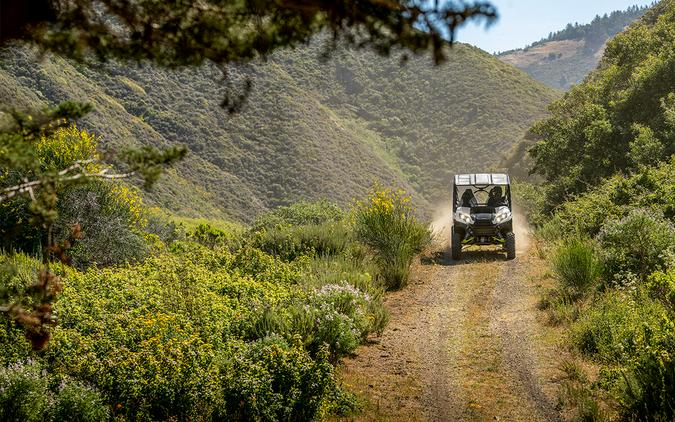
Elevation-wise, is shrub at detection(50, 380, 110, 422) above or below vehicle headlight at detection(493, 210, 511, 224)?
→ below

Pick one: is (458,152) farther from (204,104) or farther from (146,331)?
(146,331)

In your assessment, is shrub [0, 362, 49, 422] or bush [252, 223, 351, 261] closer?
shrub [0, 362, 49, 422]

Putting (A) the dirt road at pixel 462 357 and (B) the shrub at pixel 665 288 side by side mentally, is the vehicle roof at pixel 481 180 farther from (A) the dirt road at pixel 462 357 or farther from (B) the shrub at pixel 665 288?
(B) the shrub at pixel 665 288

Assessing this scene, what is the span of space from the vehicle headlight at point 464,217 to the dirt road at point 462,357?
234cm

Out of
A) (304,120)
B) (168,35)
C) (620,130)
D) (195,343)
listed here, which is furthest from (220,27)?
(304,120)

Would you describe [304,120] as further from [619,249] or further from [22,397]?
[22,397]

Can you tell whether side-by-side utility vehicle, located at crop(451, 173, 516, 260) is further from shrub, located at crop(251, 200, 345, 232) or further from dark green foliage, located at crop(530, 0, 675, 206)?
shrub, located at crop(251, 200, 345, 232)

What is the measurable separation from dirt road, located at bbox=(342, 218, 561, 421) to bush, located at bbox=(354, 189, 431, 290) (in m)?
0.46

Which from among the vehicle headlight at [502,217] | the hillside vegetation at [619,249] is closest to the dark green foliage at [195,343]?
the hillside vegetation at [619,249]

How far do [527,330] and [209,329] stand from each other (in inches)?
180

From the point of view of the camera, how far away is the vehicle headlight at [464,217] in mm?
15070

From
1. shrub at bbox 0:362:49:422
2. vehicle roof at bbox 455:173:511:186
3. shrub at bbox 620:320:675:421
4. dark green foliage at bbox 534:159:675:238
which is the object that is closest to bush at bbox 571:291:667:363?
shrub at bbox 620:320:675:421

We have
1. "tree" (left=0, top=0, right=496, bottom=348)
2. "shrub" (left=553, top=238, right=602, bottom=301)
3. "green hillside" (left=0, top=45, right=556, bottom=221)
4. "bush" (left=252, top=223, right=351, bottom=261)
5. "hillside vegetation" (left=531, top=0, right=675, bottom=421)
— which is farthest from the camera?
"green hillside" (left=0, top=45, right=556, bottom=221)

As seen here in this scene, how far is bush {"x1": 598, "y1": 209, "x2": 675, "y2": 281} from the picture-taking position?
9602 millimetres
